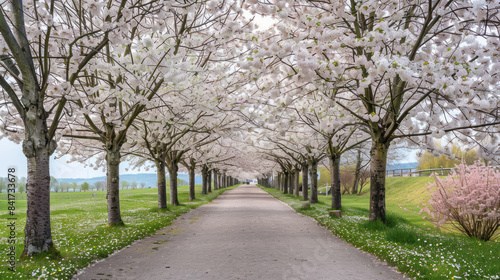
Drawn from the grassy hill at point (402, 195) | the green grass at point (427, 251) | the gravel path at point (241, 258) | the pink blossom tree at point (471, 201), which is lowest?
the grassy hill at point (402, 195)

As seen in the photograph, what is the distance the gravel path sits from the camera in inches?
237

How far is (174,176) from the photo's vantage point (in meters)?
20.4

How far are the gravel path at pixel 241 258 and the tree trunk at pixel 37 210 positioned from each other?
4.07 ft

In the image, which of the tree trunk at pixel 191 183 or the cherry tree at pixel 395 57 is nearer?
the cherry tree at pixel 395 57

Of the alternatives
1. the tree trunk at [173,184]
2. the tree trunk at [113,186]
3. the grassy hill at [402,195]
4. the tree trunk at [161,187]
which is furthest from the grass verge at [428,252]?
the grassy hill at [402,195]

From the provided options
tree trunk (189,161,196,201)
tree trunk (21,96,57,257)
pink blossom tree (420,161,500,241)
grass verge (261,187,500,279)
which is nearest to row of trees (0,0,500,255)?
tree trunk (21,96,57,257)

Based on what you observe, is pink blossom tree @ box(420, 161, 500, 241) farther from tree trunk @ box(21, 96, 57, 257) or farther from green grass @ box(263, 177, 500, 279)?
tree trunk @ box(21, 96, 57, 257)

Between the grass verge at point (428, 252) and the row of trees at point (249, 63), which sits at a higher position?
the row of trees at point (249, 63)

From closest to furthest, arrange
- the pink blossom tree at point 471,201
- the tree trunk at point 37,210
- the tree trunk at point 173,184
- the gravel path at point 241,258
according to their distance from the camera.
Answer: the gravel path at point 241,258, the tree trunk at point 37,210, the pink blossom tree at point 471,201, the tree trunk at point 173,184

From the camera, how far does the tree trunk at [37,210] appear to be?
6.63 metres

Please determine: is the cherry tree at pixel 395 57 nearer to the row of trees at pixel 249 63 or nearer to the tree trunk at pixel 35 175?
the row of trees at pixel 249 63

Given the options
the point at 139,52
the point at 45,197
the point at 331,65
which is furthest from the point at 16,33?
the point at 331,65

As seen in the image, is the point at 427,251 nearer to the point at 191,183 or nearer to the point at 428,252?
the point at 428,252

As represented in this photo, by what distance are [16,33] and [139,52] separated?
240cm
